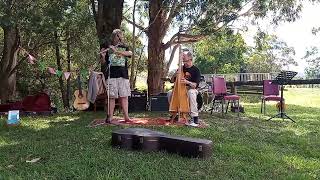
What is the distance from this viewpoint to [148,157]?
4.89 metres

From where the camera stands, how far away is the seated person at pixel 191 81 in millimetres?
8086

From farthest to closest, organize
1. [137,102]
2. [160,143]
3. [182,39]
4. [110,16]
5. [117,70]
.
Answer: [182,39] → [137,102] → [110,16] → [117,70] → [160,143]

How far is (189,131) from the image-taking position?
23.1ft

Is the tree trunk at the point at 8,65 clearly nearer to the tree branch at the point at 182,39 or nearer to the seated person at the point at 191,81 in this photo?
the tree branch at the point at 182,39

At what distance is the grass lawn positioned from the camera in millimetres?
4281

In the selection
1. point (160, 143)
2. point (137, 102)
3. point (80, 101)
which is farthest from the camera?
point (137, 102)

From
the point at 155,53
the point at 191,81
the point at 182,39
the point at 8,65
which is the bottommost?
the point at 191,81

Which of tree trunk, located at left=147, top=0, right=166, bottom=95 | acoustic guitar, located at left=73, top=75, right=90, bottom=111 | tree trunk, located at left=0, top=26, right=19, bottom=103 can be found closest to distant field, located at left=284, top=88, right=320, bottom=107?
tree trunk, located at left=147, top=0, right=166, bottom=95

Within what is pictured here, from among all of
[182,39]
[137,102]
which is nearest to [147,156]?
[137,102]

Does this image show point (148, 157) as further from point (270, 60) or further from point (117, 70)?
point (270, 60)

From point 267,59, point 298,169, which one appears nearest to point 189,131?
point 298,169

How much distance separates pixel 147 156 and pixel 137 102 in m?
6.54

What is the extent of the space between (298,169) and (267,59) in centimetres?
5222

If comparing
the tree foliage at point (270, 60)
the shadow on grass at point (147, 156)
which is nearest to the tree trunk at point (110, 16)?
the shadow on grass at point (147, 156)
